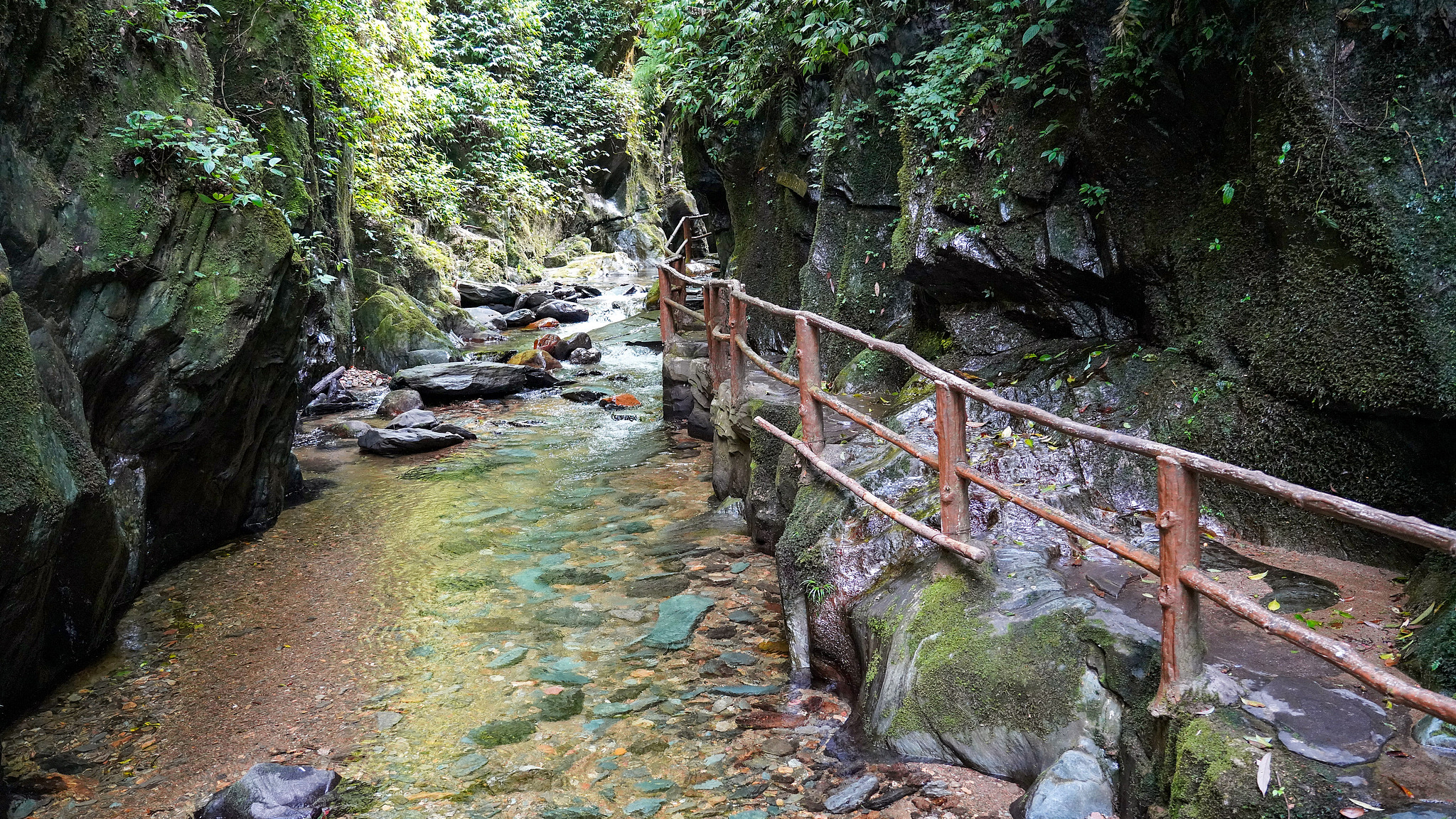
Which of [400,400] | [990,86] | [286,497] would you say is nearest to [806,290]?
[990,86]

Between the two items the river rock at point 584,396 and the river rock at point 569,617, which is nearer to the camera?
the river rock at point 569,617

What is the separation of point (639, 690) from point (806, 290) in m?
4.54

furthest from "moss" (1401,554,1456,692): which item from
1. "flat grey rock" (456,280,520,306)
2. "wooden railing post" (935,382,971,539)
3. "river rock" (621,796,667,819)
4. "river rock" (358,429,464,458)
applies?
"flat grey rock" (456,280,520,306)

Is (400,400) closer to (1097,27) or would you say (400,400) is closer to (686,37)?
(686,37)

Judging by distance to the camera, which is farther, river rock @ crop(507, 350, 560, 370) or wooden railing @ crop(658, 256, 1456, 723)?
river rock @ crop(507, 350, 560, 370)

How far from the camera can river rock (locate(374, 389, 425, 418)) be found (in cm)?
1205

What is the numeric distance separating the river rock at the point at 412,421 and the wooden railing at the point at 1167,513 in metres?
6.57

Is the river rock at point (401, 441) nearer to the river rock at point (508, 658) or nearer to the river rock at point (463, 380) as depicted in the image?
the river rock at point (463, 380)

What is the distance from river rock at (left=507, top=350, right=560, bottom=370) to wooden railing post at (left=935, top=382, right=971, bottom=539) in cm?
1097

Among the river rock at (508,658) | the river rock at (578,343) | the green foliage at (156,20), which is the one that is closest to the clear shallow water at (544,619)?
the river rock at (508,658)

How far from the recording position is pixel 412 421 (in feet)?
35.4

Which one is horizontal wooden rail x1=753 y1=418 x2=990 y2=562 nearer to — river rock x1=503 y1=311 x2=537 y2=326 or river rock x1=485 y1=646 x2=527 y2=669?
river rock x1=485 y1=646 x2=527 y2=669

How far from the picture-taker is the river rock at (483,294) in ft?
67.3

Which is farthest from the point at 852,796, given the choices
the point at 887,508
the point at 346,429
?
the point at 346,429
